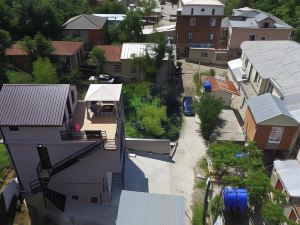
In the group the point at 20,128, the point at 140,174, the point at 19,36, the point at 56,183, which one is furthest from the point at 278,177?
the point at 19,36

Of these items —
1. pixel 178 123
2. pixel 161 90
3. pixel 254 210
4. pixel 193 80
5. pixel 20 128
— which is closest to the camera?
pixel 20 128

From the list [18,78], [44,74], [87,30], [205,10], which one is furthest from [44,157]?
[205,10]

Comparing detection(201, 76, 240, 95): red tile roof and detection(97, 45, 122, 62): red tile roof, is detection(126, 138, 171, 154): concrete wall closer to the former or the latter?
detection(201, 76, 240, 95): red tile roof

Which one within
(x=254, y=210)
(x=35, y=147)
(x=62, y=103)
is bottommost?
(x=254, y=210)

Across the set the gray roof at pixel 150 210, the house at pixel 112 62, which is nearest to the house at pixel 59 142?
the gray roof at pixel 150 210

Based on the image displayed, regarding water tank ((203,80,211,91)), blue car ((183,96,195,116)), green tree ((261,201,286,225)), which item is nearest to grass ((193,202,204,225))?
green tree ((261,201,286,225))

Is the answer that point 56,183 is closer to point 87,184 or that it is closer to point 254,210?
point 87,184

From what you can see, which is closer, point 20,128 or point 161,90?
point 20,128
